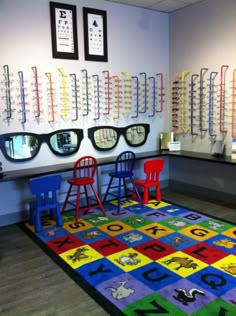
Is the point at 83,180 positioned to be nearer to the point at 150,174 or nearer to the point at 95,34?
the point at 150,174

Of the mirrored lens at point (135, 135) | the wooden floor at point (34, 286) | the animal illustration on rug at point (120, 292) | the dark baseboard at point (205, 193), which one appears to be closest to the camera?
→ the wooden floor at point (34, 286)

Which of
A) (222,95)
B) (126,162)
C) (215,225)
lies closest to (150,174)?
(126,162)

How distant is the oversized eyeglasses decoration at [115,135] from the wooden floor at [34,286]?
5.58 ft

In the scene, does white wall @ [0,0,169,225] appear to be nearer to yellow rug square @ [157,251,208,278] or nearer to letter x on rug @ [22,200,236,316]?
letter x on rug @ [22,200,236,316]

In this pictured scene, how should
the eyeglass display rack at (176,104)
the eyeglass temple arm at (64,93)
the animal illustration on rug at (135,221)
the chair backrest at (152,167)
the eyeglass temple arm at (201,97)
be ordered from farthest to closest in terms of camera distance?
1. the eyeglass display rack at (176,104)
2. the eyeglass temple arm at (201,97)
3. the chair backrest at (152,167)
4. the eyeglass temple arm at (64,93)
5. the animal illustration on rug at (135,221)

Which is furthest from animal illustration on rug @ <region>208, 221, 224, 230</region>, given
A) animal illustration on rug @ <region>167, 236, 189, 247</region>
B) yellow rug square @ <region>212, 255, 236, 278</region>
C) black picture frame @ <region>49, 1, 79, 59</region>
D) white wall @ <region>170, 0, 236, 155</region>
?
black picture frame @ <region>49, 1, 79, 59</region>

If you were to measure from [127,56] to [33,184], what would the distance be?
7.99 feet

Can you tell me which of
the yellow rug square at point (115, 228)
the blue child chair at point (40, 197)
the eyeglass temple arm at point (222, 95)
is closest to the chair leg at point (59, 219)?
the blue child chair at point (40, 197)

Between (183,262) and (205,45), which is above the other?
(205,45)

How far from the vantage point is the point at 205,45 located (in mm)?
4430

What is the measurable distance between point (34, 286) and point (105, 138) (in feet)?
8.14

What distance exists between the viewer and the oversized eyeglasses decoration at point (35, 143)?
12.1ft

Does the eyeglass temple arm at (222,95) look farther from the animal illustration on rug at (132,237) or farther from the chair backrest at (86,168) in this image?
the animal illustration on rug at (132,237)

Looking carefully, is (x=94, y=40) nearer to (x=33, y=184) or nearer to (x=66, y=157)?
(x=66, y=157)
